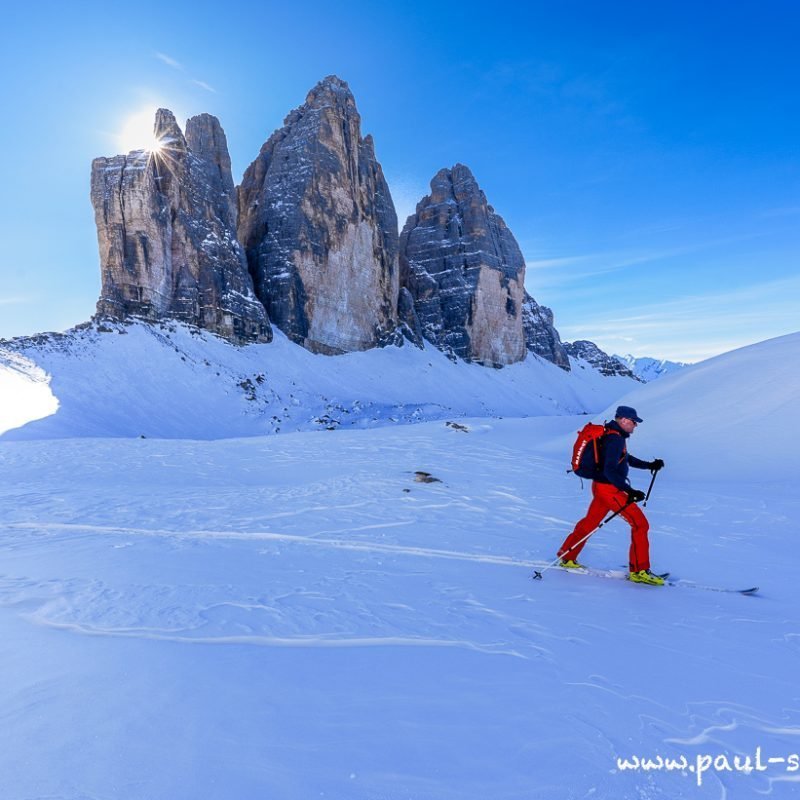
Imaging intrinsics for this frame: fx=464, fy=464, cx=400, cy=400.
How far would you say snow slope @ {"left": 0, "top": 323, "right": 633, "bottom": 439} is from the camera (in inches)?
850

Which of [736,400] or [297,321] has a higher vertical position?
[297,321]

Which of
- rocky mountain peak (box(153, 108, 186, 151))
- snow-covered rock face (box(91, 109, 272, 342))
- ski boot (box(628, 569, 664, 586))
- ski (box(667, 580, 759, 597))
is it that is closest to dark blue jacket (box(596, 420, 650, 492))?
ski boot (box(628, 569, 664, 586))

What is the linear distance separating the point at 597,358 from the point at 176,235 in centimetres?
7933

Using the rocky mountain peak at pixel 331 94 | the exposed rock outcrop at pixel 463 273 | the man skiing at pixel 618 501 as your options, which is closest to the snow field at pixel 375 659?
the man skiing at pixel 618 501

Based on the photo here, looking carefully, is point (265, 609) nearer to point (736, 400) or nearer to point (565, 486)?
point (565, 486)

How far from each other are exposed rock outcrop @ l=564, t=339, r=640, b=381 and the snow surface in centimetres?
8664

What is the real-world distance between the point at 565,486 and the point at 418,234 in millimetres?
62063

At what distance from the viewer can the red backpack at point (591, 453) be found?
5.57 m

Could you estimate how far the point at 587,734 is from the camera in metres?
2.35

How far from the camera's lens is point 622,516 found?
215 inches

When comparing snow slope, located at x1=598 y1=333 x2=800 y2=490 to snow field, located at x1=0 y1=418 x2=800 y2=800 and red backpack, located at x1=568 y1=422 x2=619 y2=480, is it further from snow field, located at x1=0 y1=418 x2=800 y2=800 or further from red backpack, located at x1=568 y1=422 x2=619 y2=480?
red backpack, located at x1=568 y1=422 x2=619 y2=480

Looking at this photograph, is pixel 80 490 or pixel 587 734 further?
pixel 80 490

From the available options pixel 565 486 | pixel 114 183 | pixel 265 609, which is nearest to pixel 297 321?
pixel 114 183

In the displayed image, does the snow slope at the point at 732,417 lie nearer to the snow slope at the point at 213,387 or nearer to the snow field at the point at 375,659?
the snow field at the point at 375,659
